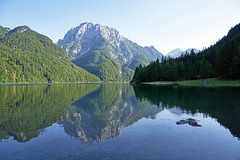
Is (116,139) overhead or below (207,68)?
below

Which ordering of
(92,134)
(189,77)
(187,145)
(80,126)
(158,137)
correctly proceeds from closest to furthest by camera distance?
(187,145), (158,137), (92,134), (80,126), (189,77)

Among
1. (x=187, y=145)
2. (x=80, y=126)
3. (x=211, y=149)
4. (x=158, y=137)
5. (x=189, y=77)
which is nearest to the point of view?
(x=211, y=149)

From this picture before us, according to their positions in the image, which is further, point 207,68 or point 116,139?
point 207,68

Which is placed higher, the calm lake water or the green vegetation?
the green vegetation

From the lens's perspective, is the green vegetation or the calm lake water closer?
the calm lake water

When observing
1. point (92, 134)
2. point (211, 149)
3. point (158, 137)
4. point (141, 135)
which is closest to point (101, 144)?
point (92, 134)

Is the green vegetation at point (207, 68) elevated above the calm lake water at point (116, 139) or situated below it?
above

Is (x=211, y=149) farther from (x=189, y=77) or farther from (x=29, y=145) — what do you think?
(x=189, y=77)

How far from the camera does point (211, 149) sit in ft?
33.0

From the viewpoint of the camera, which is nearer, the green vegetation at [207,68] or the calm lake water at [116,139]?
the calm lake water at [116,139]

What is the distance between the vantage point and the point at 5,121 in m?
16.7

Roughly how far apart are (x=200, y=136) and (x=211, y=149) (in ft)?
8.45

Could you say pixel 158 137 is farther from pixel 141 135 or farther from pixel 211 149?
pixel 211 149

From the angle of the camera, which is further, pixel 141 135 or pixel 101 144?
pixel 141 135
